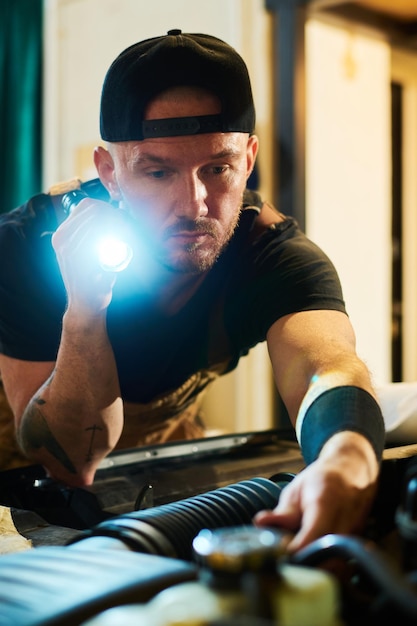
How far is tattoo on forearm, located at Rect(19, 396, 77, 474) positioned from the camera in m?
1.62

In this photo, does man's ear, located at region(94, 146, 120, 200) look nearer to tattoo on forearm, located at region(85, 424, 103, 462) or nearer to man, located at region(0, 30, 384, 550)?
man, located at region(0, 30, 384, 550)

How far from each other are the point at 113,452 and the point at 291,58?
2.11 metres

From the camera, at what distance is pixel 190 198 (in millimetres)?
1463

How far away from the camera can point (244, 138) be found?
157 cm

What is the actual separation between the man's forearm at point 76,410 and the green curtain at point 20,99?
2265mm

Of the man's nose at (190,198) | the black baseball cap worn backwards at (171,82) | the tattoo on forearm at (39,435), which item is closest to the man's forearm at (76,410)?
the tattoo on forearm at (39,435)

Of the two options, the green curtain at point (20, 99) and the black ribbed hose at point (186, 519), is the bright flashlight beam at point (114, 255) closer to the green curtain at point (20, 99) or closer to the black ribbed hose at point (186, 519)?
the black ribbed hose at point (186, 519)

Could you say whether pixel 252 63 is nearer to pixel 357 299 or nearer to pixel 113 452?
pixel 357 299

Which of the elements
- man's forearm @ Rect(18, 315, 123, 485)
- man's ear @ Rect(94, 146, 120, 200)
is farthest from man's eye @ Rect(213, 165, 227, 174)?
man's forearm @ Rect(18, 315, 123, 485)

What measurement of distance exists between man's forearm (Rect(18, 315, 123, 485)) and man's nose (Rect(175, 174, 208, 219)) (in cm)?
27

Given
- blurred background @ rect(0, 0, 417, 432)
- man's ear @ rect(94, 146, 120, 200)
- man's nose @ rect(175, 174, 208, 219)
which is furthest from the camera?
blurred background @ rect(0, 0, 417, 432)

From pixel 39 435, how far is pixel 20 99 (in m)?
2.57

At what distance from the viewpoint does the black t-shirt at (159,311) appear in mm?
1631

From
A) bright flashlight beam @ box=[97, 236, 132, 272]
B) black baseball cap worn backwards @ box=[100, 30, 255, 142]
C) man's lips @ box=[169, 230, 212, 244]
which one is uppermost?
black baseball cap worn backwards @ box=[100, 30, 255, 142]
